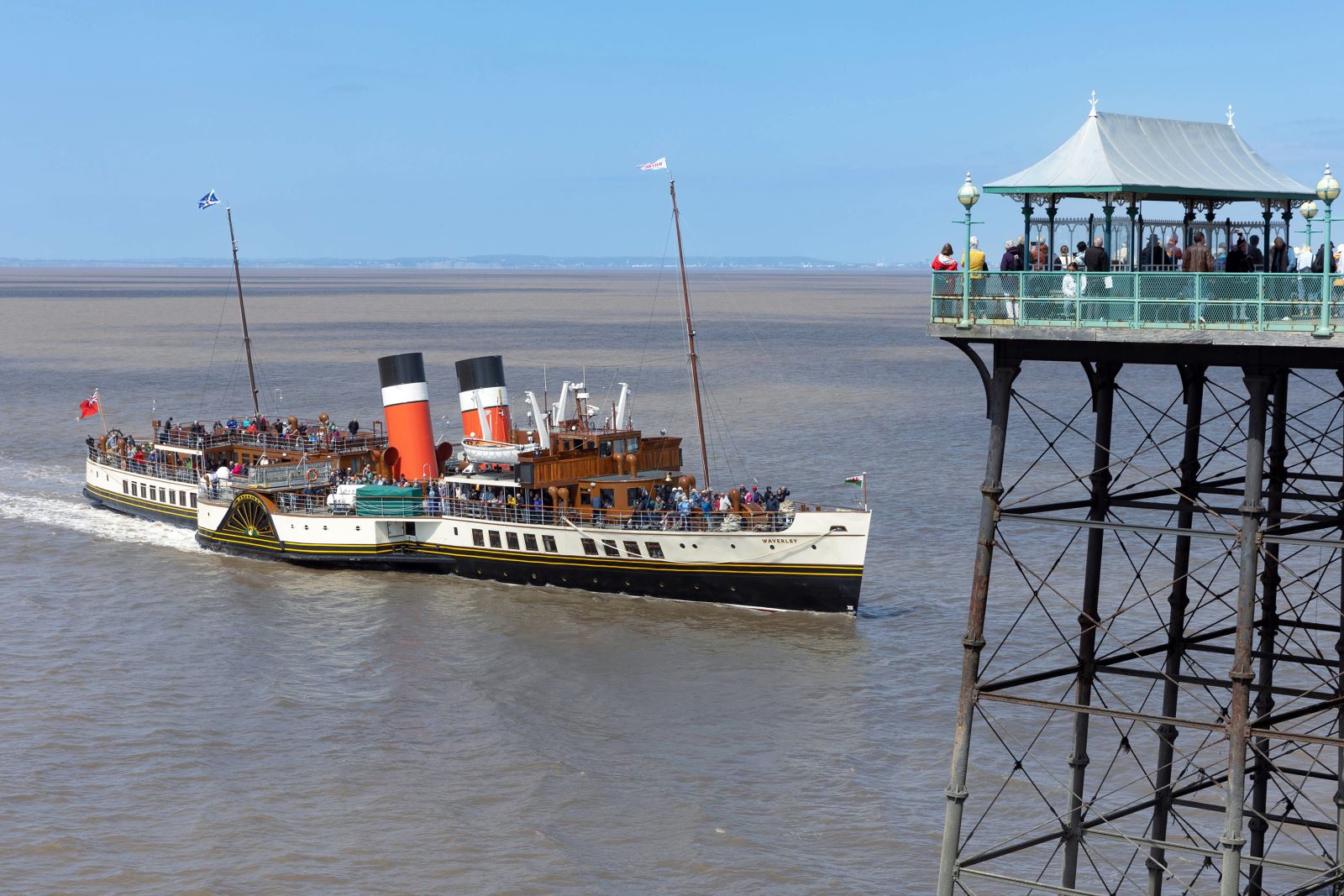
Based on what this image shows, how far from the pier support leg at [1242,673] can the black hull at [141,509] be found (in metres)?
53.0

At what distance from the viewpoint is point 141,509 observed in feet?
222

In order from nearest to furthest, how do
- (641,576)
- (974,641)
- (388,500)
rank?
Answer: (974,641), (641,576), (388,500)

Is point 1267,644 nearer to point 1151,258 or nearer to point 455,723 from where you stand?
point 1151,258

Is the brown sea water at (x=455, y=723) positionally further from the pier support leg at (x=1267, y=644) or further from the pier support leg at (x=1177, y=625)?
the pier support leg at (x=1267, y=644)

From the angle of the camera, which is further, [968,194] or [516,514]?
[516,514]

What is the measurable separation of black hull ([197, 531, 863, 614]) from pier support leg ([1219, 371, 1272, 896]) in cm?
2933

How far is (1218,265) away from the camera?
23.7 m

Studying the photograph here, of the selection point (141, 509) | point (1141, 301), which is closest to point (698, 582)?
point (141, 509)

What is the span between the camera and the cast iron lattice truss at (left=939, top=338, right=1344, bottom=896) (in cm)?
2055

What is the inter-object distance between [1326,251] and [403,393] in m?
46.1

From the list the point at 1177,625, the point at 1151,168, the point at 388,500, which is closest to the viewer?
Answer: the point at 1151,168

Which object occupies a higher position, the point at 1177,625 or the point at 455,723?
the point at 1177,625

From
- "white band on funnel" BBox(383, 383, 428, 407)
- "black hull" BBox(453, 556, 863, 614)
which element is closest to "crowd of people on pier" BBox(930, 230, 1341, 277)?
"black hull" BBox(453, 556, 863, 614)

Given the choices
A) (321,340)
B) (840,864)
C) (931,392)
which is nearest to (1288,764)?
(840,864)
